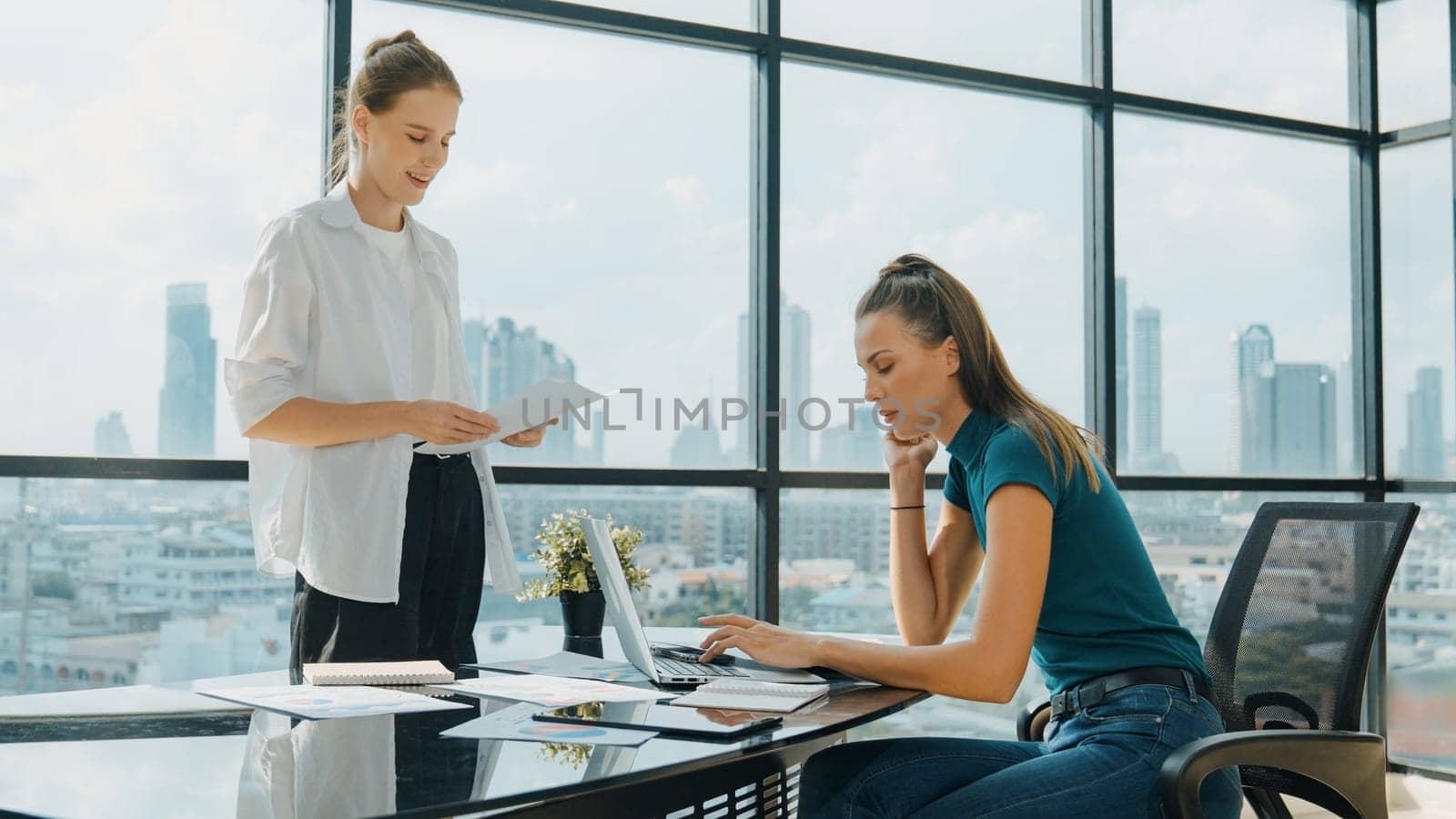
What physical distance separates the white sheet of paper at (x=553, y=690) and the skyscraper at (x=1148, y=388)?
3.07 meters

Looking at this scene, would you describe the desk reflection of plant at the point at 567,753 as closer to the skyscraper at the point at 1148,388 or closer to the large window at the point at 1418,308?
the skyscraper at the point at 1148,388

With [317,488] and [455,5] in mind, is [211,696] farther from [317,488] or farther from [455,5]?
[455,5]

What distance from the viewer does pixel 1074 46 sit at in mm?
4258

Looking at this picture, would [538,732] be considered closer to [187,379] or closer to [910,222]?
[187,379]

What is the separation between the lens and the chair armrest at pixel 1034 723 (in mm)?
2143

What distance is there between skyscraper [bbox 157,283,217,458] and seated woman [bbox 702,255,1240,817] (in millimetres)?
1765

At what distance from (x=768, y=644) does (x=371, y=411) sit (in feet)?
2.38

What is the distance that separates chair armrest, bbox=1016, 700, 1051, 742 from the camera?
→ 2.14 meters

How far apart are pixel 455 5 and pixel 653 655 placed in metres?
2.18

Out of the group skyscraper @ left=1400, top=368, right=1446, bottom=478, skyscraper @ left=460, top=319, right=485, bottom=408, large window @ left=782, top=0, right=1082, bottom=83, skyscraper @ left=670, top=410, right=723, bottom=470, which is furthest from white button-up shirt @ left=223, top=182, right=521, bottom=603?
skyscraper @ left=1400, top=368, right=1446, bottom=478

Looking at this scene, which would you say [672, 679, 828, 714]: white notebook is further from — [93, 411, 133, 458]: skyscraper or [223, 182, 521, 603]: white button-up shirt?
[93, 411, 133, 458]: skyscraper

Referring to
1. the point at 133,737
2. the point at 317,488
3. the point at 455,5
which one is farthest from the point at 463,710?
the point at 455,5

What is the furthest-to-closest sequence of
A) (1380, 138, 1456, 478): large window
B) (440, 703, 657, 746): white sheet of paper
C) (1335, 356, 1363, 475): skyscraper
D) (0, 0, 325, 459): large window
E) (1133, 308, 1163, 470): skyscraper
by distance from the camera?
(1335, 356, 1363, 475): skyscraper
(1380, 138, 1456, 478): large window
(1133, 308, 1163, 470): skyscraper
(0, 0, 325, 459): large window
(440, 703, 657, 746): white sheet of paper

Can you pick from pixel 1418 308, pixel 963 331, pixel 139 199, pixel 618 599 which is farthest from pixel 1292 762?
pixel 1418 308
